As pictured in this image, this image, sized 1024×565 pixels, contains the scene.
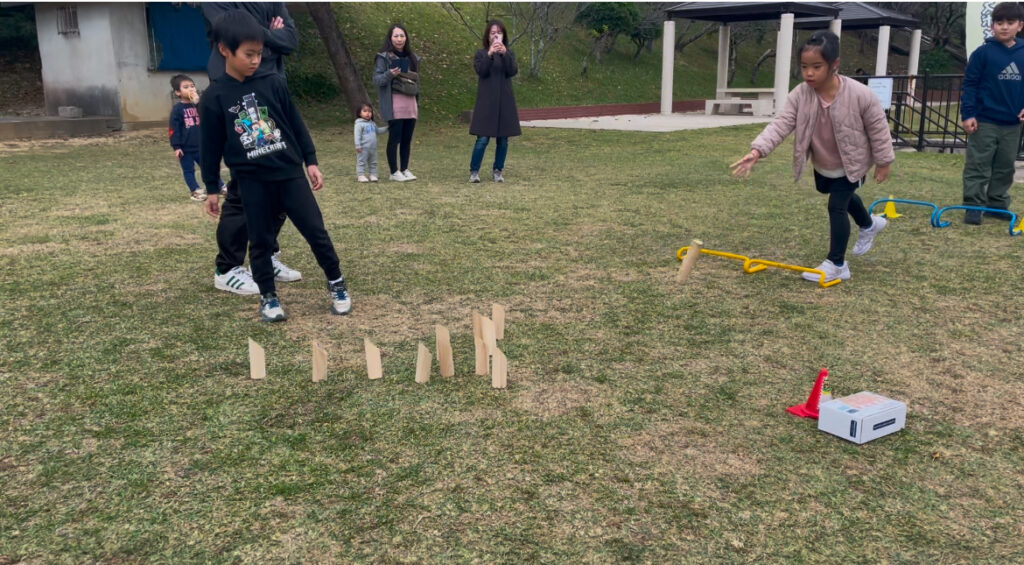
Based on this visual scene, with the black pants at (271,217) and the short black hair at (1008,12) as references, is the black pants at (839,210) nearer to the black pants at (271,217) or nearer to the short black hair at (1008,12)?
the short black hair at (1008,12)

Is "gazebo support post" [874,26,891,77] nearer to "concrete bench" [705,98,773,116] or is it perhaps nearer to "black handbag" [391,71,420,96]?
"concrete bench" [705,98,773,116]

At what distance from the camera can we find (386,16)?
76.1 ft

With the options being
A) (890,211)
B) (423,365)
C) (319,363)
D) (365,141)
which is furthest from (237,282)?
(890,211)

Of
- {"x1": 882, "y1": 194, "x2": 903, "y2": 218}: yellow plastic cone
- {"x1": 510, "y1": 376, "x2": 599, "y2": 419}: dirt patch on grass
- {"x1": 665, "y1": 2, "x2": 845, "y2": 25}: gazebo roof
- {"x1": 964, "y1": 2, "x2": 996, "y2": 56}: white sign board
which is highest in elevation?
{"x1": 665, "y1": 2, "x2": 845, "y2": 25}: gazebo roof

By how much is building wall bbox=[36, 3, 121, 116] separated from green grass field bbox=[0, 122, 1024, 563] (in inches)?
448

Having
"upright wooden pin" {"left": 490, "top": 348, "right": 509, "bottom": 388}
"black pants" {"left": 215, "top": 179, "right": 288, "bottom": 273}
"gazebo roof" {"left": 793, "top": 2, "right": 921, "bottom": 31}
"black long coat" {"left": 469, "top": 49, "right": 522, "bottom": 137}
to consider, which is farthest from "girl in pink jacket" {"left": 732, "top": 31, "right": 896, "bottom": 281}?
"gazebo roof" {"left": 793, "top": 2, "right": 921, "bottom": 31}

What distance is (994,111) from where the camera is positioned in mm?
6312

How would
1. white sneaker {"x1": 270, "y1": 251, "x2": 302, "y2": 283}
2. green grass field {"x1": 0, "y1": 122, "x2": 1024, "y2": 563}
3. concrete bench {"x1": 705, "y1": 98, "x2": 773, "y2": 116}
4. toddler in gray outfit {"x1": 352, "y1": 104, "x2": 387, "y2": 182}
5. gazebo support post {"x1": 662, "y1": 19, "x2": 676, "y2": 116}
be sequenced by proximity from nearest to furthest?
green grass field {"x1": 0, "y1": 122, "x2": 1024, "y2": 563} → white sneaker {"x1": 270, "y1": 251, "x2": 302, "y2": 283} → toddler in gray outfit {"x1": 352, "y1": 104, "x2": 387, "y2": 182} → gazebo support post {"x1": 662, "y1": 19, "x2": 676, "y2": 116} → concrete bench {"x1": 705, "y1": 98, "x2": 773, "y2": 116}

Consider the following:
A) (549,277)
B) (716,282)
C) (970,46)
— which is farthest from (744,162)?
(970,46)

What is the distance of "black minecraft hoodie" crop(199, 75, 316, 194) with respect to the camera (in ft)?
12.6

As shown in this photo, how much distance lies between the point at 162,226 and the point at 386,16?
18204 millimetres

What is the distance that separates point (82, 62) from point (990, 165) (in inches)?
650

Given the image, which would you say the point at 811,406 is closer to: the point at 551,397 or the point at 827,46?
the point at 551,397

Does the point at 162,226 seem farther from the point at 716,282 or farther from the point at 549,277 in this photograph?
the point at 716,282
